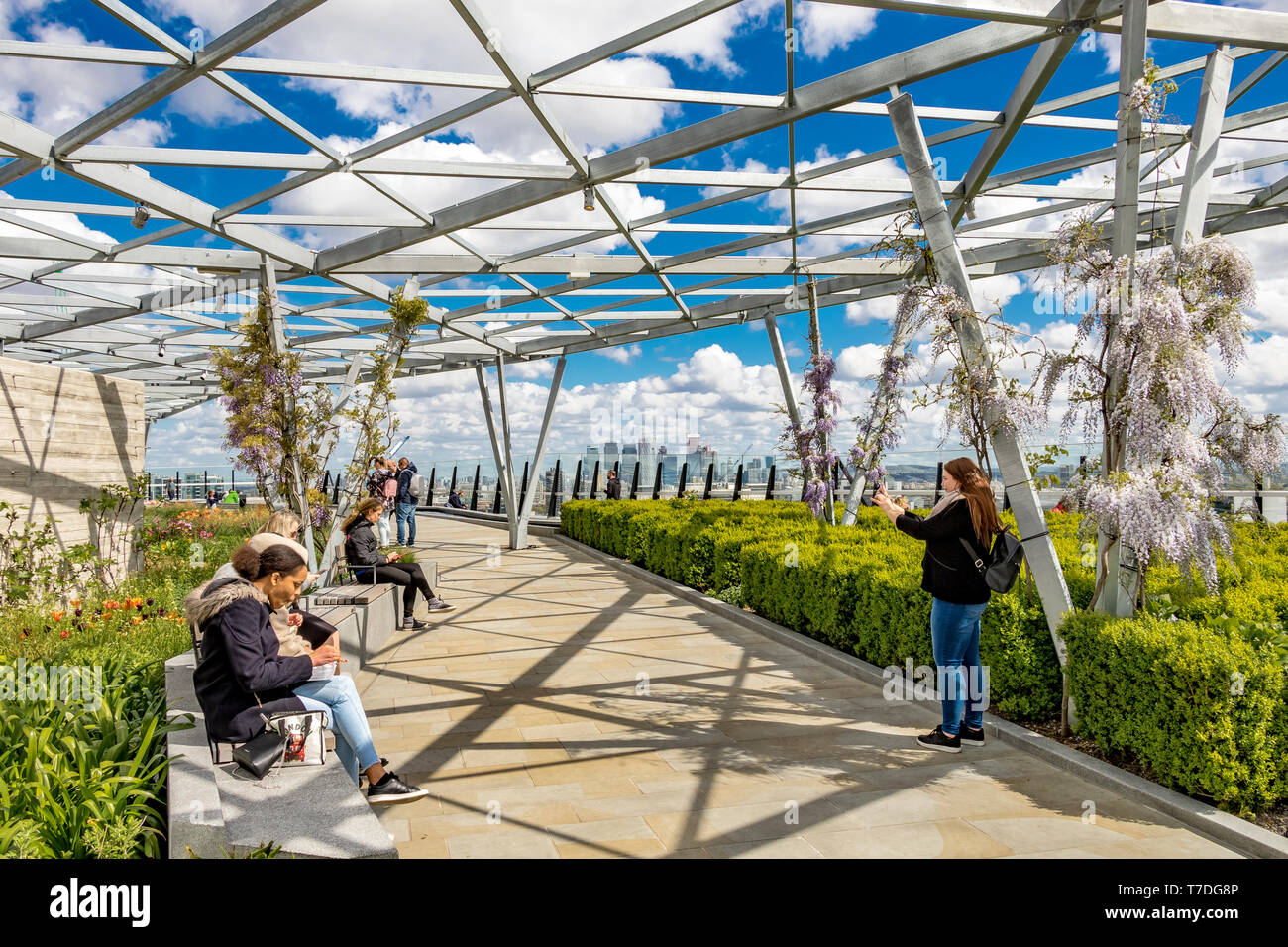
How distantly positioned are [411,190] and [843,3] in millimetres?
4702

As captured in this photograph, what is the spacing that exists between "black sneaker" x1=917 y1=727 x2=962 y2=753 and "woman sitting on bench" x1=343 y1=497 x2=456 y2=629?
5564 millimetres

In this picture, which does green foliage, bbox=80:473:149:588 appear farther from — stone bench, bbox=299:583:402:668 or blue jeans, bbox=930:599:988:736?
blue jeans, bbox=930:599:988:736

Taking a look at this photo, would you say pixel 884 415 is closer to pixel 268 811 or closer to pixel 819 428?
pixel 819 428

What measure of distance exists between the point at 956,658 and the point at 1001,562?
62cm

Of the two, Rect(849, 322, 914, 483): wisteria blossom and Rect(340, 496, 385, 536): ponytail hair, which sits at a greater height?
Rect(849, 322, 914, 483): wisteria blossom

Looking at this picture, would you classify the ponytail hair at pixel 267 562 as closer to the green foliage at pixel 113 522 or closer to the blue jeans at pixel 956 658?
the blue jeans at pixel 956 658

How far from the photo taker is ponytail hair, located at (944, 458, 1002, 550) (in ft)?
14.8

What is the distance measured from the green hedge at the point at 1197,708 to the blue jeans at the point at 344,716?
12.2 ft

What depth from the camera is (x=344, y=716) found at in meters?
3.92

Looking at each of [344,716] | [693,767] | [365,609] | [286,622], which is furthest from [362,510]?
[693,767]

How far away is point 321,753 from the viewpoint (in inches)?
135

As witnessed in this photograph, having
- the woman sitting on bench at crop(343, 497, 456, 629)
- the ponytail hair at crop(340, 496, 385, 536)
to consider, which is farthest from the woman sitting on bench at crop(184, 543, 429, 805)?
the woman sitting on bench at crop(343, 497, 456, 629)

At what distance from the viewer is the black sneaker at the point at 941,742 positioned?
180 inches
